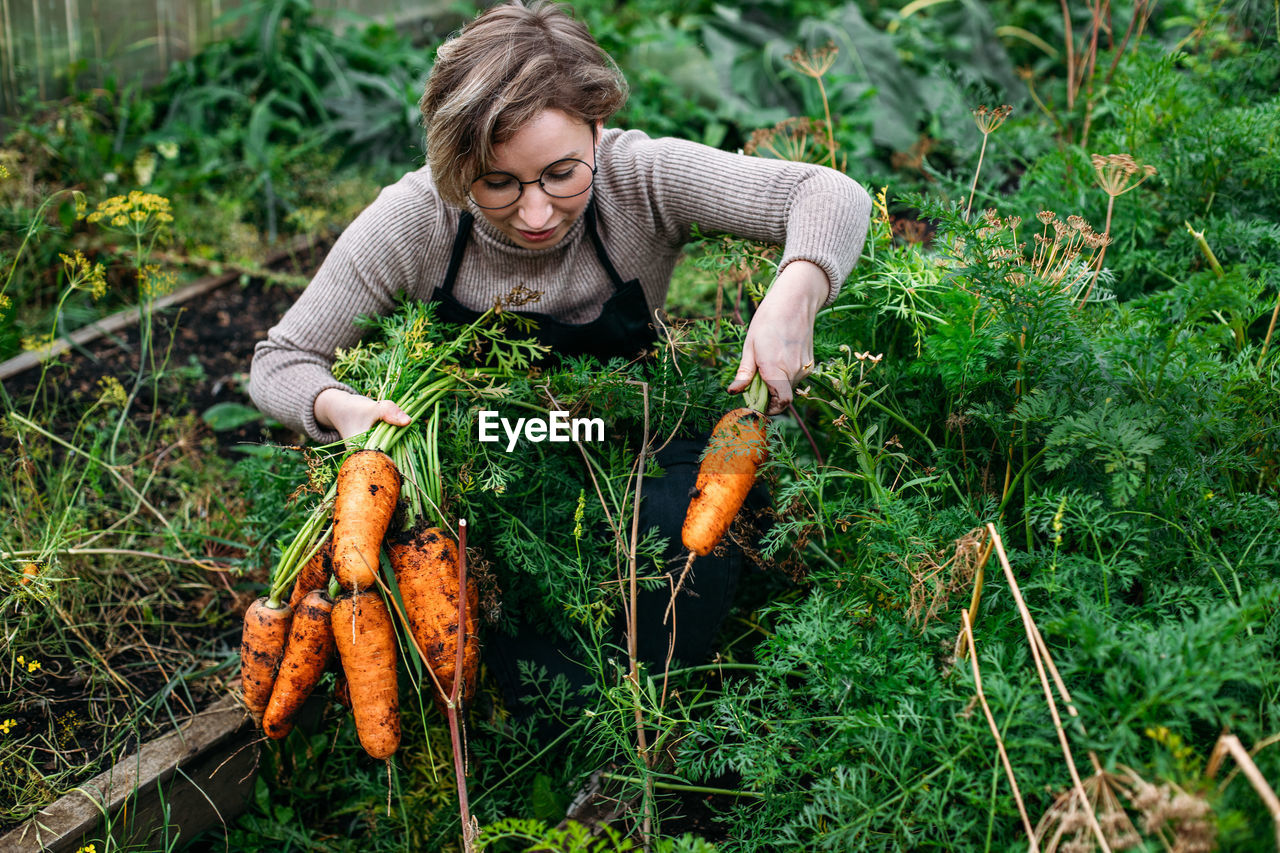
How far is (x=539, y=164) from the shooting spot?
1.76m

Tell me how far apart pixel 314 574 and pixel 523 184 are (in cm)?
87

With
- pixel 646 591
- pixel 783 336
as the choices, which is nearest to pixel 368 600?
pixel 646 591

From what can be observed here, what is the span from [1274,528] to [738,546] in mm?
932

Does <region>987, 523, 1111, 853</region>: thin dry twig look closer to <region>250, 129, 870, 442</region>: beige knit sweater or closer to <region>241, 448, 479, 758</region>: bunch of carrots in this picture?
<region>250, 129, 870, 442</region>: beige knit sweater

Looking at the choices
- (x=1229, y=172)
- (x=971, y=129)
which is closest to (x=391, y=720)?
(x=1229, y=172)

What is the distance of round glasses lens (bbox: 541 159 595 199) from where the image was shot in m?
1.79

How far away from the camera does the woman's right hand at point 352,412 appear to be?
1.78m

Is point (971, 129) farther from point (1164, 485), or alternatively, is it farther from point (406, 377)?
point (406, 377)

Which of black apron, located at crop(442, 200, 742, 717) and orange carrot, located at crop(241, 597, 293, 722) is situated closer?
orange carrot, located at crop(241, 597, 293, 722)

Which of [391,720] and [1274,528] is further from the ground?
[1274,528]

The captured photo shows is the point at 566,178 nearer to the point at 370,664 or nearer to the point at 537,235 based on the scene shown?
the point at 537,235

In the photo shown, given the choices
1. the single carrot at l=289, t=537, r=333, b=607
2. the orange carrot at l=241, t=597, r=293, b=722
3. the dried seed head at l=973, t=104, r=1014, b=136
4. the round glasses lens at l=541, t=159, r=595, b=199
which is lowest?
the orange carrot at l=241, t=597, r=293, b=722

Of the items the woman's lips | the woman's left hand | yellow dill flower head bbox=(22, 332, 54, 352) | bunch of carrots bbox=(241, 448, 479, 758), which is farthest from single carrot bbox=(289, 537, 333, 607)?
yellow dill flower head bbox=(22, 332, 54, 352)

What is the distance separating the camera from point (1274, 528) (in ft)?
4.88
